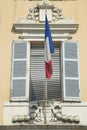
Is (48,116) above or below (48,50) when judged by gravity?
below

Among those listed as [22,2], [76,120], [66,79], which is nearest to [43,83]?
[66,79]

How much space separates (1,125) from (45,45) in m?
2.09

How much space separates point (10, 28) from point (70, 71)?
1887mm

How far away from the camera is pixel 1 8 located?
42.7 feet

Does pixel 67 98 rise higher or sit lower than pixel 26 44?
lower

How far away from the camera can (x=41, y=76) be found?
12.4 m

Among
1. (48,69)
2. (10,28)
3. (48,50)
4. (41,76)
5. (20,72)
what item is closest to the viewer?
(48,69)

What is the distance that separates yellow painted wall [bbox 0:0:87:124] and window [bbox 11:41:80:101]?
0.15 metres

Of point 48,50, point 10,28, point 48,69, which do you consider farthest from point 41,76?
point 10,28

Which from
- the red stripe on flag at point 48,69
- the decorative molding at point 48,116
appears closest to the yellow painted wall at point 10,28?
the decorative molding at point 48,116

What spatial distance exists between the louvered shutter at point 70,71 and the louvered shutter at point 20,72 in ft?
2.92

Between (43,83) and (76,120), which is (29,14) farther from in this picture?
(76,120)

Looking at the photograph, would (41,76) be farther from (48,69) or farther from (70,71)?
(48,69)

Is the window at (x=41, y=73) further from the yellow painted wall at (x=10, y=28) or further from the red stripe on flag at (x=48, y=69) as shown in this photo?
the red stripe on flag at (x=48, y=69)
